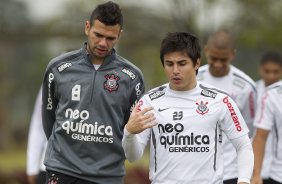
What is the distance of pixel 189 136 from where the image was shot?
22.8 ft

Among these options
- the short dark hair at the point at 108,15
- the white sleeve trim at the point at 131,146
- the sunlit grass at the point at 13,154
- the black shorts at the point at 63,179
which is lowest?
the sunlit grass at the point at 13,154

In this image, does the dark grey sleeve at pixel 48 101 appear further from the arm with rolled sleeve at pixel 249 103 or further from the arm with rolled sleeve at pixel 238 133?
the arm with rolled sleeve at pixel 249 103

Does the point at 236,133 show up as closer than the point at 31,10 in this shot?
Yes

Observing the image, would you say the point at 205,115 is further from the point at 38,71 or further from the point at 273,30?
the point at 38,71

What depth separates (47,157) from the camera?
752 cm

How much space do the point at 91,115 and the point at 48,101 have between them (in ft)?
1.91

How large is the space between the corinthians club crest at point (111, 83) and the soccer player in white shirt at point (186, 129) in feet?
1.20

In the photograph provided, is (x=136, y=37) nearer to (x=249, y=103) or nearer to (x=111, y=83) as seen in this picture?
(x=249, y=103)

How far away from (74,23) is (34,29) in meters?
2.37

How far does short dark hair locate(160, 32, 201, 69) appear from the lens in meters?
7.00

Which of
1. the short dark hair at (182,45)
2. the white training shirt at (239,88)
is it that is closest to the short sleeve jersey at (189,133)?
the short dark hair at (182,45)

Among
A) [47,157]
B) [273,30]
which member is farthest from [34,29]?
[47,157]

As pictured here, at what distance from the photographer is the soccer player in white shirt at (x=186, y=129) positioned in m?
6.91

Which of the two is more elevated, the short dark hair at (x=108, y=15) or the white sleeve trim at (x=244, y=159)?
the short dark hair at (x=108, y=15)
